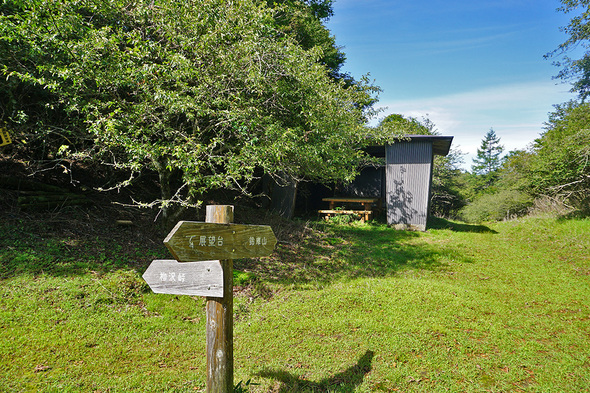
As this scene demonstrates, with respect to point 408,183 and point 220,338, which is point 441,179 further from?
point 220,338

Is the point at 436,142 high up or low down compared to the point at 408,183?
up

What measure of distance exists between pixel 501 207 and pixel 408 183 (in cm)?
1052

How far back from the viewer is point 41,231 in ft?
22.4

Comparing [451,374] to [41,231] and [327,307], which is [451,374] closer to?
[327,307]

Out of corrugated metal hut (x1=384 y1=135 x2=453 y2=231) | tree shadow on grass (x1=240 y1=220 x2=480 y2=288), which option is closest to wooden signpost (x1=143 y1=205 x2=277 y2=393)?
tree shadow on grass (x1=240 y1=220 x2=480 y2=288)

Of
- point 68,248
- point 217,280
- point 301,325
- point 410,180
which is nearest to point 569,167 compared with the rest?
point 410,180

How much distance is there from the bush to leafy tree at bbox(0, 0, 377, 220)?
16758 mm

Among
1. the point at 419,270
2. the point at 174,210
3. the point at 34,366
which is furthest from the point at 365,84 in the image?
the point at 34,366

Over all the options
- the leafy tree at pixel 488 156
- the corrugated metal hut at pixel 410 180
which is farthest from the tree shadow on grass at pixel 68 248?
the leafy tree at pixel 488 156

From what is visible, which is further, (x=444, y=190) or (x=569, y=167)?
(x=444, y=190)

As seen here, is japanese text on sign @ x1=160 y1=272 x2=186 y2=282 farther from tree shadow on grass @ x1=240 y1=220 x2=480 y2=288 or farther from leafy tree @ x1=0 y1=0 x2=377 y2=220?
tree shadow on grass @ x1=240 y1=220 x2=480 y2=288

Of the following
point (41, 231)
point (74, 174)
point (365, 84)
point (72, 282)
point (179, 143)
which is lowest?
point (72, 282)

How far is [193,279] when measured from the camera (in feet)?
9.16

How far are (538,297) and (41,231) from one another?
32.9ft
